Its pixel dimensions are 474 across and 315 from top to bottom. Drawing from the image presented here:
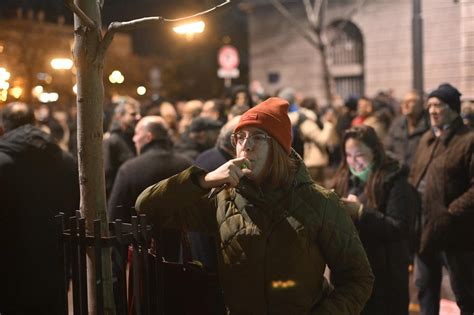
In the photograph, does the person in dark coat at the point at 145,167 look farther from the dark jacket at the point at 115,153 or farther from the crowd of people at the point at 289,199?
the dark jacket at the point at 115,153

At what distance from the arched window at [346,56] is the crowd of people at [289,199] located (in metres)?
21.7

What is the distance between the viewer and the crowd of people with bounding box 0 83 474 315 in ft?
10.7

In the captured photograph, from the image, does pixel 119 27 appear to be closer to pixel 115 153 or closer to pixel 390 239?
pixel 390 239

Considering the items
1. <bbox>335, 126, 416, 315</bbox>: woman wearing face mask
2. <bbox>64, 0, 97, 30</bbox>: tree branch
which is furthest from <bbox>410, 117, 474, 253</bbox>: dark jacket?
<bbox>64, 0, 97, 30</bbox>: tree branch

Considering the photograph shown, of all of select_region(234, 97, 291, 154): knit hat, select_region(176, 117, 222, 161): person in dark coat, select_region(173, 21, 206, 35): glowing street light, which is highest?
select_region(173, 21, 206, 35): glowing street light

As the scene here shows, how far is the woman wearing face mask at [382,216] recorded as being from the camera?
16.6ft

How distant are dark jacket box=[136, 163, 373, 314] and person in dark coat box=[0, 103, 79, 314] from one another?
2264 millimetres

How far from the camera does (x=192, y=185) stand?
11.1ft

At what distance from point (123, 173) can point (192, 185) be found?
2.66 metres

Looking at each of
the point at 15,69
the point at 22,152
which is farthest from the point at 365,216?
the point at 15,69

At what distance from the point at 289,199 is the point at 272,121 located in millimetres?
375

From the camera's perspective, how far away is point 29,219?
5406mm

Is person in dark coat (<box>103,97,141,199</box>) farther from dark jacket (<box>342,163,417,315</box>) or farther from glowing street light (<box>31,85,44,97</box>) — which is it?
glowing street light (<box>31,85,44,97</box>)

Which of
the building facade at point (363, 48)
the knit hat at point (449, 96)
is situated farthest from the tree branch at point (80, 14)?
the building facade at point (363, 48)
